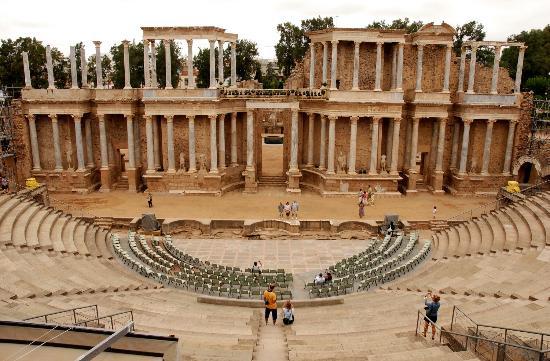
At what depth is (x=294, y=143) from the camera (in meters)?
37.8

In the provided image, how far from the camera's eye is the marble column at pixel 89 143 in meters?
38.4

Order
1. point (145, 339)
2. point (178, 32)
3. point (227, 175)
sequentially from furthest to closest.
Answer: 1. point (227, 175)
2. point (178, 32)
3. point (145, 339)

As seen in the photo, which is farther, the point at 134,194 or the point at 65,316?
the point at 134,194

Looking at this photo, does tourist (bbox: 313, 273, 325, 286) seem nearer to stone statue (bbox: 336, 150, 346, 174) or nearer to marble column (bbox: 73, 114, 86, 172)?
stone statue (bbox: 336, 150, 346, 174)

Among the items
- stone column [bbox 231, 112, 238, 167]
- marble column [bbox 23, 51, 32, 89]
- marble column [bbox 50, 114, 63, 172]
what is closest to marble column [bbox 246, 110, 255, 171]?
stone column [bbox 231, 112, 238, 167]

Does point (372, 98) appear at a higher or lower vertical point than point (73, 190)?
higher

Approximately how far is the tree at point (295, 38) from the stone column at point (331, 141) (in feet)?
93.0

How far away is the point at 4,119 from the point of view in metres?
36.3

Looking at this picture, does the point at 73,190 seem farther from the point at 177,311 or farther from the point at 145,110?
the point at 177,311

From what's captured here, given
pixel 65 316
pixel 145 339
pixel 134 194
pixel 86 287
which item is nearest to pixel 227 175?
pixel 134 194

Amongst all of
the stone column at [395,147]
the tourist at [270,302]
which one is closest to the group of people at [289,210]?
the stone column at [395,147]

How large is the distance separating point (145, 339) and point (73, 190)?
32.3m

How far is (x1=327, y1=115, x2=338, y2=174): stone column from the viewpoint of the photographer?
121 feet

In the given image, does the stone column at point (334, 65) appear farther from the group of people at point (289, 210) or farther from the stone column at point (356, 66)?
the group of people at point (289, 210)
